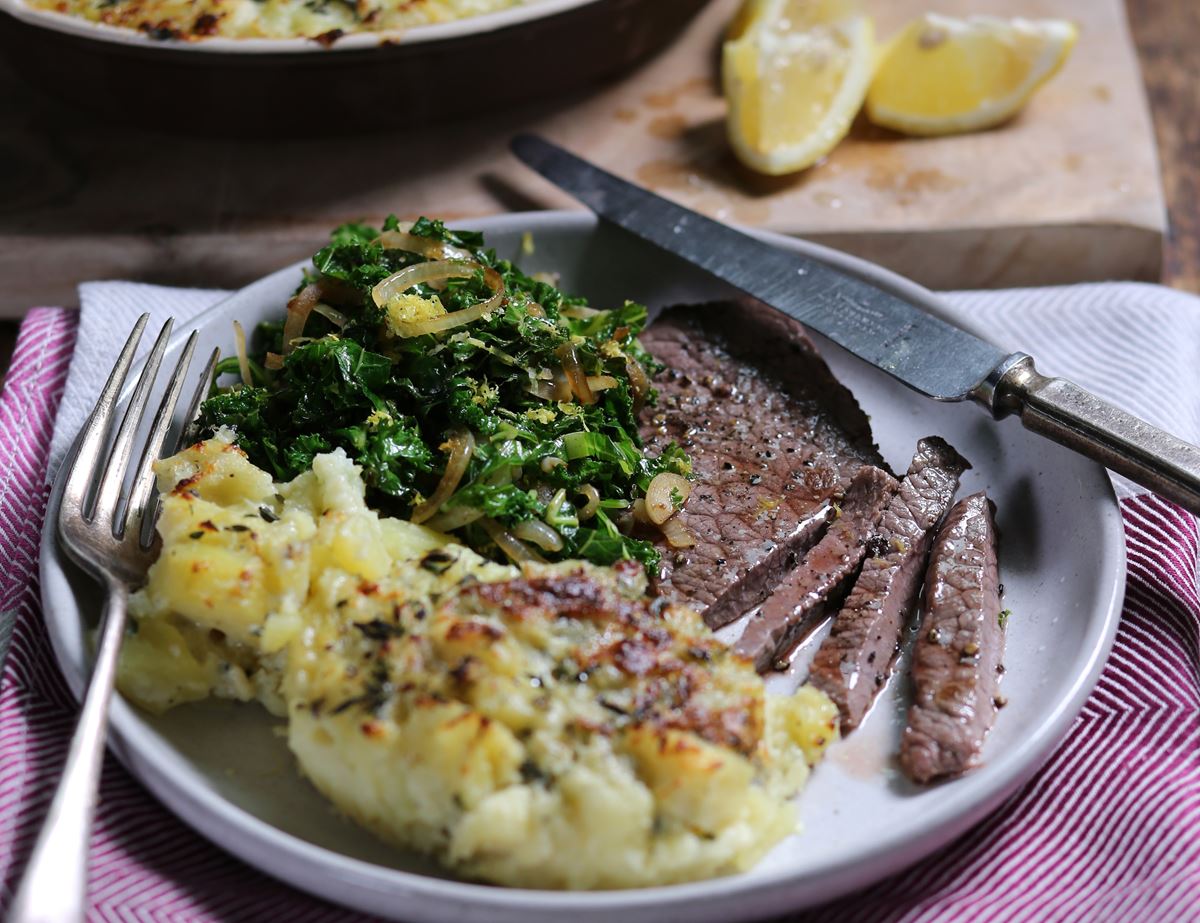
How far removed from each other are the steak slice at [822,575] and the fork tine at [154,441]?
5.43ft

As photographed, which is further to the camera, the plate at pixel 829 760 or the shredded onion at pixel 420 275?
the shredded onion at pixel 420 275

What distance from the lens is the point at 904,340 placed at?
3779 millimetres

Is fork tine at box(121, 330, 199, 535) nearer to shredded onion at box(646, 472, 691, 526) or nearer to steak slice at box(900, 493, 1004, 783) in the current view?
shredded onion at box(646, 472, 691, 526)

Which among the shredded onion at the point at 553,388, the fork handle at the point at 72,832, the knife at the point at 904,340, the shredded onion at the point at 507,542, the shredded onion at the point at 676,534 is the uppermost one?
the knife at the point at 904,340

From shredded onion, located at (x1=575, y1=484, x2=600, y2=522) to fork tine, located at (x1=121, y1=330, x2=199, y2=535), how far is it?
121cm

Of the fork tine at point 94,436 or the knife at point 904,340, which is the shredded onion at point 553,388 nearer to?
the knife at point 904,340

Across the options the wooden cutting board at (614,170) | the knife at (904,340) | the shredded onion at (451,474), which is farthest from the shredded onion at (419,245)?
the wooden cutting board at (614,170)

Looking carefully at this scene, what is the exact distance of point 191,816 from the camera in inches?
104

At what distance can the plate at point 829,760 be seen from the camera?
7.93ft

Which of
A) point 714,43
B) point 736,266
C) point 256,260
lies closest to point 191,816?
point 736,266

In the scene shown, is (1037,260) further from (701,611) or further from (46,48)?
(46,48)

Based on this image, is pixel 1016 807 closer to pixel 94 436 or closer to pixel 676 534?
pixel 676 534

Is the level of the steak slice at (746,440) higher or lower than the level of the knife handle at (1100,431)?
lower

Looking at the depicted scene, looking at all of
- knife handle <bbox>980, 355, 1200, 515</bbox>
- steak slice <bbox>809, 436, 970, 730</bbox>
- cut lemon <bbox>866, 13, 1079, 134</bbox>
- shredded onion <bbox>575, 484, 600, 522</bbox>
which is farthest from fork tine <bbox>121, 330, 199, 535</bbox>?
cut lemon <bbox>866, 13, 1079, 134</bbox>
